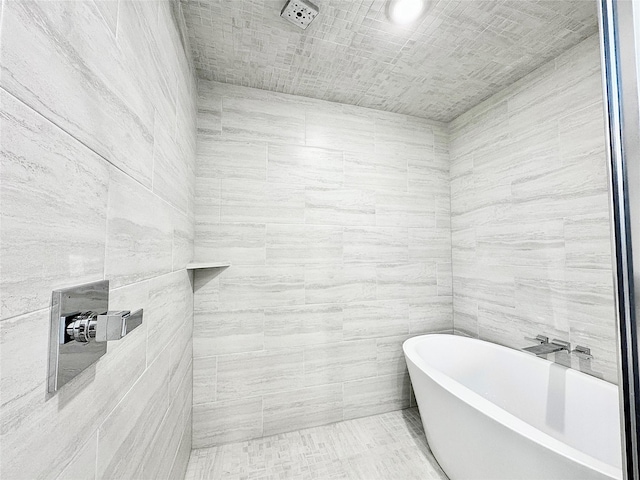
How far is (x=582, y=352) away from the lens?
64.2 inches

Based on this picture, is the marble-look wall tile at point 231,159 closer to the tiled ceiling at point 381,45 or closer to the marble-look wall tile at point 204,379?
the tiled ceiling at point 381,45

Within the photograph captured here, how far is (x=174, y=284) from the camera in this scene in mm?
1392

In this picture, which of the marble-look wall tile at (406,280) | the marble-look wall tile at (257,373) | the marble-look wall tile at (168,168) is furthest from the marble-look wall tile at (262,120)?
the marble-look wall tile at (257,373)

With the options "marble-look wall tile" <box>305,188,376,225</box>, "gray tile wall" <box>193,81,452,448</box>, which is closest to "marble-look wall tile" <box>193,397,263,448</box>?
"gray tile wall" <box>193,81,452,448</box>

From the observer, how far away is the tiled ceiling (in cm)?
145

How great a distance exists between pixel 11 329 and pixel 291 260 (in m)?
1.76

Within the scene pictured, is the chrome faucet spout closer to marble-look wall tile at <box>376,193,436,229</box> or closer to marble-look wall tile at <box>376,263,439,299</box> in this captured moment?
marble-look wall tile at <box>376,263,439,299</box>

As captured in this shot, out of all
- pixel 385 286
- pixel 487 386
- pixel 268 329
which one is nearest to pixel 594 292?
pixel 487 386

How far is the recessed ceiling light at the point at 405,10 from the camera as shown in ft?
4.58

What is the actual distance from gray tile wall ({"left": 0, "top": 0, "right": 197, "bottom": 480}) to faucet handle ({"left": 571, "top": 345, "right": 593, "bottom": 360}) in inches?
82.6

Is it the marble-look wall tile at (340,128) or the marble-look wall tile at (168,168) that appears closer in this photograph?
the marble-look wall tile at (168,168)

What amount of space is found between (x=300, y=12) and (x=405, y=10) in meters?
0.51

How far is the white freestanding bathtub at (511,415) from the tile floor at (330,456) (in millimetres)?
196

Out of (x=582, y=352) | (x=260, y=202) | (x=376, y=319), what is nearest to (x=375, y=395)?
Result: (x=376, y=319)
